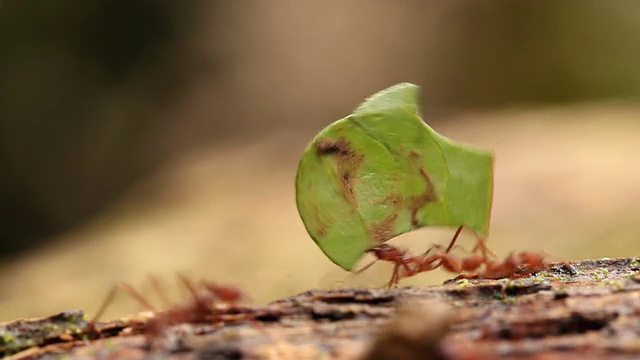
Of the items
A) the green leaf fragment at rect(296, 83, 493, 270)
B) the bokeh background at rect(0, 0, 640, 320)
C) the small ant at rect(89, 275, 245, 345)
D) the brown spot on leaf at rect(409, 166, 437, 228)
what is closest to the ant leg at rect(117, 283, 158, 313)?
the small ant at rect(89, 275, 245, 345)

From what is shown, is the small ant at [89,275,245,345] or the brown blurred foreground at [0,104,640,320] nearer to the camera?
the small ant at [89,275,245,345]

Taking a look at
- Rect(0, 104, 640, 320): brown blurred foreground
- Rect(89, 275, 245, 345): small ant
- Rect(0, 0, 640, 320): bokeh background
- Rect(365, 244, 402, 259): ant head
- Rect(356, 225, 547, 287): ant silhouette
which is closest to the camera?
Rect(89, 275, 245, 345): small ant

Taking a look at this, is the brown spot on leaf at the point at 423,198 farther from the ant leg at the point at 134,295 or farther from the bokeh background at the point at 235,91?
the bokeh background at the point at 235,91

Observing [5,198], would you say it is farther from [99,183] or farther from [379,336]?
[379,336]

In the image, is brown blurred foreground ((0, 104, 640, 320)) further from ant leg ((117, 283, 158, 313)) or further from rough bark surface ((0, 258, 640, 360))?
rough bark surface ((0, 258, 640, 360))

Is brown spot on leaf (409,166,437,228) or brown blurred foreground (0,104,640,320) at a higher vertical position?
brown spot on leaf (409,166,437,228)

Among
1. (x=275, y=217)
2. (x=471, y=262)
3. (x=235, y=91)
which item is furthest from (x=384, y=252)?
(x=235, y=91)

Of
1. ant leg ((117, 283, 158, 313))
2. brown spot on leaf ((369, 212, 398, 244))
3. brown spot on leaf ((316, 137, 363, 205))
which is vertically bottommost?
ant leg ((117, 283, 158, 313))
